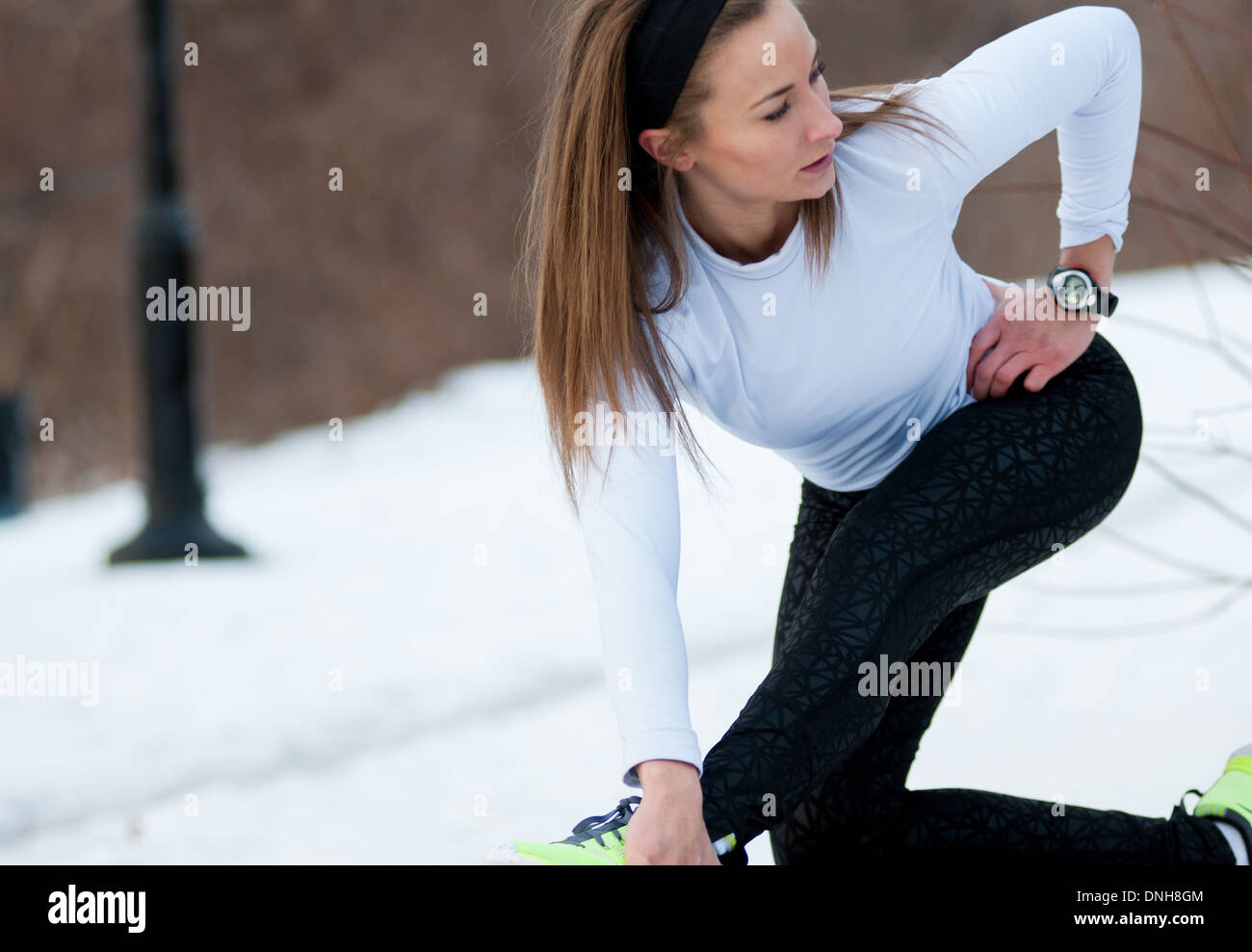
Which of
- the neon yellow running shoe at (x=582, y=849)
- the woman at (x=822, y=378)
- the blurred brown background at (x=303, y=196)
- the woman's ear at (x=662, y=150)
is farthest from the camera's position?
the blurred brown background at (x=303, y=196)

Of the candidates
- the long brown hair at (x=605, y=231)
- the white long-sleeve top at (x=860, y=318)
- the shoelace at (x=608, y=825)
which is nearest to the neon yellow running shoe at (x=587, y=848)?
the shoelace at (x=608, y=825)

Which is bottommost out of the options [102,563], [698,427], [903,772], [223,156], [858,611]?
[903,772]

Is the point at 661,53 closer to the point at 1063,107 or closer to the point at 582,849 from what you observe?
the point at 1063,107

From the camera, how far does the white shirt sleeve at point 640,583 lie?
1.19 m

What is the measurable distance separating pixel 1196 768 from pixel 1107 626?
28.7 inches

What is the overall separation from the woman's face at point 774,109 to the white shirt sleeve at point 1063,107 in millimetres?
177

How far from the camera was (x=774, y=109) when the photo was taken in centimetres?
129

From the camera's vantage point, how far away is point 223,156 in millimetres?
9180

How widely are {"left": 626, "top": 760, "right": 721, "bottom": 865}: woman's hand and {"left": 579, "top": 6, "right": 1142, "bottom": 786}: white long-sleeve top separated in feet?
0.24

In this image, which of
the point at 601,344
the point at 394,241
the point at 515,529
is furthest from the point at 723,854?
the point at 394,241

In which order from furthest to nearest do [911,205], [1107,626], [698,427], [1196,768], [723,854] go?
[698,427] < [1107,626] < [1196,768] < [911,205] < [723,854]

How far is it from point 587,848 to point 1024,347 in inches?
29.3

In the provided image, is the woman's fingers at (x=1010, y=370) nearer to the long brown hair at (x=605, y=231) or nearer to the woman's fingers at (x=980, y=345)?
the woman's fingers at (x=980, y=345)

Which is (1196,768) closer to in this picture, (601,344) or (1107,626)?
(1107,626)
